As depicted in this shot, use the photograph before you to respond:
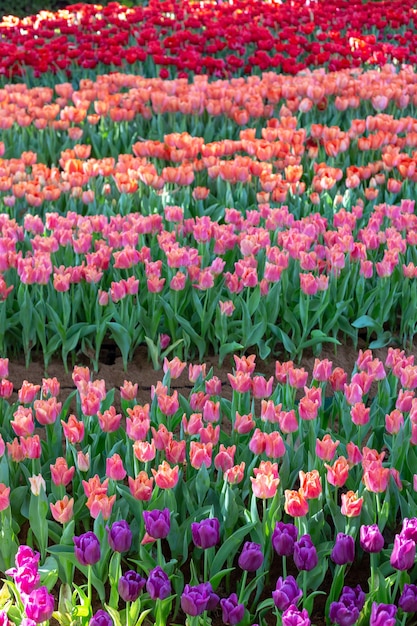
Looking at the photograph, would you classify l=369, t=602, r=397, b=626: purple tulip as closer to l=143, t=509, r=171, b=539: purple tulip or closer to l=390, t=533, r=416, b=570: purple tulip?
l=390, t=533, r=416, b=570: purple tulip

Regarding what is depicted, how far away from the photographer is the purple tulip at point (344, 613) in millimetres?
1836

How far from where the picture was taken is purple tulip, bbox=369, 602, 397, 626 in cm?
173

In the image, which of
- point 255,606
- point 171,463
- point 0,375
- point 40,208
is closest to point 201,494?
point 171,463

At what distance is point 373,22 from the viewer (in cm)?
854

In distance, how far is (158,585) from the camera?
1822mm

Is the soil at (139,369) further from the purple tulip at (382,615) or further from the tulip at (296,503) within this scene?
the purple tulip at (382,615)

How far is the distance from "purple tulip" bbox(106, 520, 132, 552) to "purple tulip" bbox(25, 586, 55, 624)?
21 cm

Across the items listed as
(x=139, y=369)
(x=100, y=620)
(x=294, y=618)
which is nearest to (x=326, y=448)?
(x=294, y=618)

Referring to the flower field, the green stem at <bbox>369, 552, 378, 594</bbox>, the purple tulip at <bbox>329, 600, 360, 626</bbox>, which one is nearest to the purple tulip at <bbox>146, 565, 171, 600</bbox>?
the flower field

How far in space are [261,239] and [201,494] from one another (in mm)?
1565

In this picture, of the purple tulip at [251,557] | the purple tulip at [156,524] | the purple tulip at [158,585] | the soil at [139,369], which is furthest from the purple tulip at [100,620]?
the soil at [139,369]

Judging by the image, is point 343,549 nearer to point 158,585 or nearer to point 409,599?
point 409,599

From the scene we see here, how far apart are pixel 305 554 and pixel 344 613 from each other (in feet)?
0.47

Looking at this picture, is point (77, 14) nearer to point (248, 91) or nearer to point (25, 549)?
point (248, 91)
